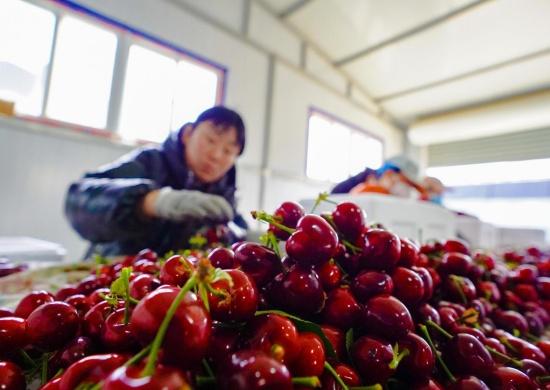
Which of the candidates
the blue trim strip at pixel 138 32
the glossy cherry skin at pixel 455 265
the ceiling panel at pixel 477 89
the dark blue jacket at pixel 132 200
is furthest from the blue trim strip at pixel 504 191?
the glossy cherry skin at pixel 455 265

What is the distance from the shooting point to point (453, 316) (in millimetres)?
390

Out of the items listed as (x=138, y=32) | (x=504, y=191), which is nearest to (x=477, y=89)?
(x=504, y=191)

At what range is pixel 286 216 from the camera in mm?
380

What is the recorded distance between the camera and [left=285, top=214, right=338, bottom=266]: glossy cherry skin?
294mm

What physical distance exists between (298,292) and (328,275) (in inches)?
2.4

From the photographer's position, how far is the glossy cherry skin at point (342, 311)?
302 millimetres

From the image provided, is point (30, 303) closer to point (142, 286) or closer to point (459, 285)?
point (142, 286)

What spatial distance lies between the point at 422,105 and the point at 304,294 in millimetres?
5380

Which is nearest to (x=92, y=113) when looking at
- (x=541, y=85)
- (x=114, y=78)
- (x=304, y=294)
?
(x=114, y=78)

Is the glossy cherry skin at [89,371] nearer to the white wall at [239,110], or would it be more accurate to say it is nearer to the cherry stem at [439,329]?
the cherry stem at [439,329]

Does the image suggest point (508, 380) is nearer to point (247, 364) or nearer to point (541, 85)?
point (247, 364)

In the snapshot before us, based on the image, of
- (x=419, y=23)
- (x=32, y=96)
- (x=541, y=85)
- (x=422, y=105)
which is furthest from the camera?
(x=422, y=105)

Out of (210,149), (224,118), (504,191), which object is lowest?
(210,149)

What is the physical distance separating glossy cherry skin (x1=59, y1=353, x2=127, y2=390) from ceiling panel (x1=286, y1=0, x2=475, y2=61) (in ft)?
12.5
